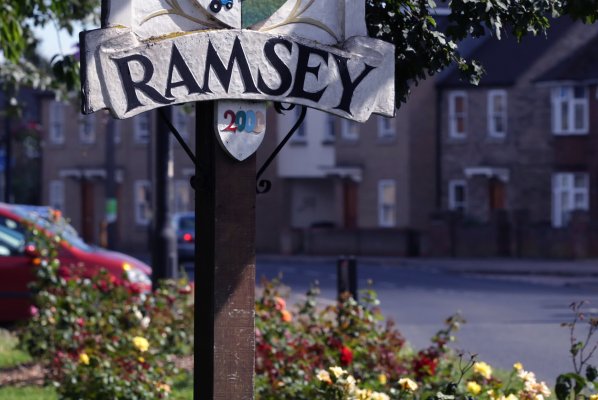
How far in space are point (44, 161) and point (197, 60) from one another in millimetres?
58011

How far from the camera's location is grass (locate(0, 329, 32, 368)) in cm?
1167

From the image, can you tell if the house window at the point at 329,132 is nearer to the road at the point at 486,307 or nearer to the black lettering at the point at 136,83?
the road at the point at 486,307

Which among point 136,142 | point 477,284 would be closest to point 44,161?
point 136,142

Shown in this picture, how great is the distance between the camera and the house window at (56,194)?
61.8 metres

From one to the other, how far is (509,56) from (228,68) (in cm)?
4279

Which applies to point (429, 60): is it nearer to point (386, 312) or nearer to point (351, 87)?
point (351, 87)

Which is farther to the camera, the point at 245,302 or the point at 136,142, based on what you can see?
the point at 136,142

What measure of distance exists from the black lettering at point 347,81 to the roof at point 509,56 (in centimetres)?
4015

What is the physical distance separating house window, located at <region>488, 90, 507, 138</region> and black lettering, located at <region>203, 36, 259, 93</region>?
42.0m

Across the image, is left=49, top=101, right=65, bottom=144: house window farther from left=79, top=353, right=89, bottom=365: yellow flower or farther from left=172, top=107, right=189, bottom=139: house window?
left=79, top=353, right=89, bottom=365: yellow flower

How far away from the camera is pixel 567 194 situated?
4438 centimetres

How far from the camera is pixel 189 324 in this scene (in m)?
10.7

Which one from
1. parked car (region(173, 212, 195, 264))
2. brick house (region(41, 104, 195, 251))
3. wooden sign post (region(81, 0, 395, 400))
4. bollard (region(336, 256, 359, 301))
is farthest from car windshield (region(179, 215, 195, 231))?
wooden sign post (region(81, 0, 395, 400))

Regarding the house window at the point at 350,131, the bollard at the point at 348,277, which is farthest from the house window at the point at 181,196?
the bollard at the point at 348,277
